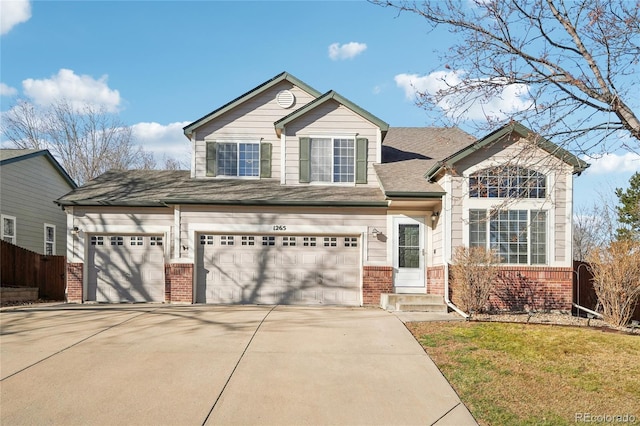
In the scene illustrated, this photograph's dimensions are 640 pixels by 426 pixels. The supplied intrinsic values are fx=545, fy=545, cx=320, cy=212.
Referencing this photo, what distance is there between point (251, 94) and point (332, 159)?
3.39m

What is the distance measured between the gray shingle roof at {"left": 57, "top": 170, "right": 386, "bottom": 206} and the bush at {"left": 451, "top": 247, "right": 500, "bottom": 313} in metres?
3.47

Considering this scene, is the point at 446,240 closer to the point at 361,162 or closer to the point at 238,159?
the point at 361,162

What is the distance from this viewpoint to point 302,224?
16.0 m

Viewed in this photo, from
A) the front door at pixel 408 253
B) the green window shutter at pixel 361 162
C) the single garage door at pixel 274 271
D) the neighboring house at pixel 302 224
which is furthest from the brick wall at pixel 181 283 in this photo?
the front door at pixel 408 253

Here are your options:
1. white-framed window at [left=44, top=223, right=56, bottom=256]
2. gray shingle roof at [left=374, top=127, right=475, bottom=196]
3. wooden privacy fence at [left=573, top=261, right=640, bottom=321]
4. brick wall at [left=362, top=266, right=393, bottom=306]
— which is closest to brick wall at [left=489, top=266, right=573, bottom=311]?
wooden privacy fence at [left=573, top=261, right=640, bottom=321]

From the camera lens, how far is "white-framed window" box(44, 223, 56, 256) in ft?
72.9

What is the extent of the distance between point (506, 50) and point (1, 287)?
16047 millimetres

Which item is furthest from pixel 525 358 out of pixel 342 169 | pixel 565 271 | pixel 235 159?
pixel 235 159

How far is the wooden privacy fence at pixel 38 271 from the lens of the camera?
1781 cm

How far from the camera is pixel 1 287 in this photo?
17.0 meters

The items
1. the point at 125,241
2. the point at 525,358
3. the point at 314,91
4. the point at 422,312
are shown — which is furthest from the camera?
the point at 314,91

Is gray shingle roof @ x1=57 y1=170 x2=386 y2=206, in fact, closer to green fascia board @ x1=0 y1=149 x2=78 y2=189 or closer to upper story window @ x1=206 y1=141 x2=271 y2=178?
upper story window @ x1=206 y1=141 x2=271 y2=178

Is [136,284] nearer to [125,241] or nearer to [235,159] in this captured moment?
[125,241]

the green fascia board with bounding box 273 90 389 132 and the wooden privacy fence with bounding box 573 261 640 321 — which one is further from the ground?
the green fascia board with bounding box 273 90 389 132
